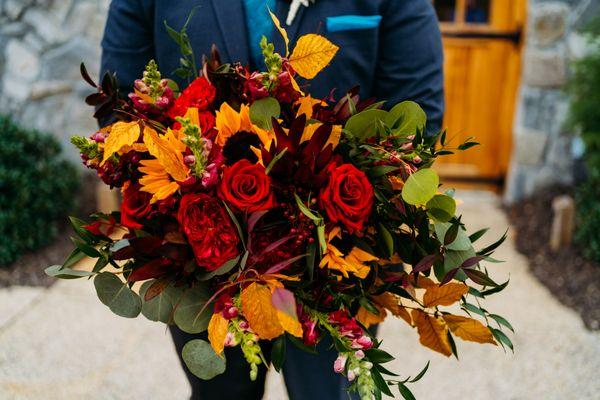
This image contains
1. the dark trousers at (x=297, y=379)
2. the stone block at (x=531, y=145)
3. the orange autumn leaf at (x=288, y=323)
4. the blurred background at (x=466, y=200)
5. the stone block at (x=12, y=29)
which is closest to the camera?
the orange autumn leaf at (x=288, y=323)

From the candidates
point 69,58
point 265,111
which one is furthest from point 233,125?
point 69,58

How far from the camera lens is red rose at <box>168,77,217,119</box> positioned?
105 centimetres

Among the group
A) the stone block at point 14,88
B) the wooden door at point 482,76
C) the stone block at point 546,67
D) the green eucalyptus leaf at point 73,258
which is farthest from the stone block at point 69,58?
the green eucalyptus leaf at point 73,258

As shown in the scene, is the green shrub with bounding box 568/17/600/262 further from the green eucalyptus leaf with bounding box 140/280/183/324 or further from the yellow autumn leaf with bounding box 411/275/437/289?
the green eucalyptus leaf with bounding box 140/280/183/324

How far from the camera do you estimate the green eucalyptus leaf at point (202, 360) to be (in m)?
1.01

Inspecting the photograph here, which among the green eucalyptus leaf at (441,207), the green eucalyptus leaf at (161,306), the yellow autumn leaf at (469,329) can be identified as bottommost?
the yellow autumn leaf at (469,329)

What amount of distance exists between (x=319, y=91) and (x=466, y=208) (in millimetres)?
3502

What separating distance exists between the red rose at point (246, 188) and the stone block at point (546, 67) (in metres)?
4.00

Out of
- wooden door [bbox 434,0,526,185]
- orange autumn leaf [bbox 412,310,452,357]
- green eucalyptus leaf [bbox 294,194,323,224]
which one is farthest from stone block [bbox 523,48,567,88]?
green eucalyptus leaf [bbox 294,194,323,224]

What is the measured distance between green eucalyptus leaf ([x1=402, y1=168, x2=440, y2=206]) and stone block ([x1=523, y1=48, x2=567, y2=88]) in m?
3.91

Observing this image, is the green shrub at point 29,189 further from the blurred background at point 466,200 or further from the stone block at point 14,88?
the stone block at point 14,88

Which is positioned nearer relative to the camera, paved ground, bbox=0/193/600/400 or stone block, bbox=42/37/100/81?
paved ground, bbox=0/193/600/400

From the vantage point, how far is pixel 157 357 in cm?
296

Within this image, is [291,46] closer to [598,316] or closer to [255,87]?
[255,87]
